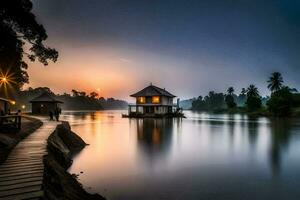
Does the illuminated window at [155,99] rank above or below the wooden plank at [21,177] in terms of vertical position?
above

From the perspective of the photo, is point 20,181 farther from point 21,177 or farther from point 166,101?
point 166,101

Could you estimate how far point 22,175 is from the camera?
8305mm

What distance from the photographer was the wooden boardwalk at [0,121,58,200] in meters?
6.68

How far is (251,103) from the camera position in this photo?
110125 millimetres

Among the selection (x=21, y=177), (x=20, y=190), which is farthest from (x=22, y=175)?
(x=20, y=190)

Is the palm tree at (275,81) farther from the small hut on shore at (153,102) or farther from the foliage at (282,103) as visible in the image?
the small hut on shore at (153,102)

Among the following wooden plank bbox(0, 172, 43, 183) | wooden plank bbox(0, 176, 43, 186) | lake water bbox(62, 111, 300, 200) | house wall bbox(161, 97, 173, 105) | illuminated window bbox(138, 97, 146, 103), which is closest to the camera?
wooden plank bbox(0, 176, 43, 186)

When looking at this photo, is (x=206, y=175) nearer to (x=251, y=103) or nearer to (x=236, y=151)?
(x=236, y=151)

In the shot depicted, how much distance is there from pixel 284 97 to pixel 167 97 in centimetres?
4097

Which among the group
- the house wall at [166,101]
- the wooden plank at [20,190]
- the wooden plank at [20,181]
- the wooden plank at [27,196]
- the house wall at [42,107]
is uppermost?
the house wall at [166,101]

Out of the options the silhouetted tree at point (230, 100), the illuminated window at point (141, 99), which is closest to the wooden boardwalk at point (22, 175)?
the illuminated window at point (141, 99)

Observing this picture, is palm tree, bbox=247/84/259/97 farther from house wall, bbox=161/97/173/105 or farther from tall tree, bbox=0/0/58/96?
tall tree, bbox=0/0/58/96

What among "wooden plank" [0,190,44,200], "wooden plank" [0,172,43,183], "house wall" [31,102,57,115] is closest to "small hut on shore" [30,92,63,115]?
"house wall" [31,102,57,115]

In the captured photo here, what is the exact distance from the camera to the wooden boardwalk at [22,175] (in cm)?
668
